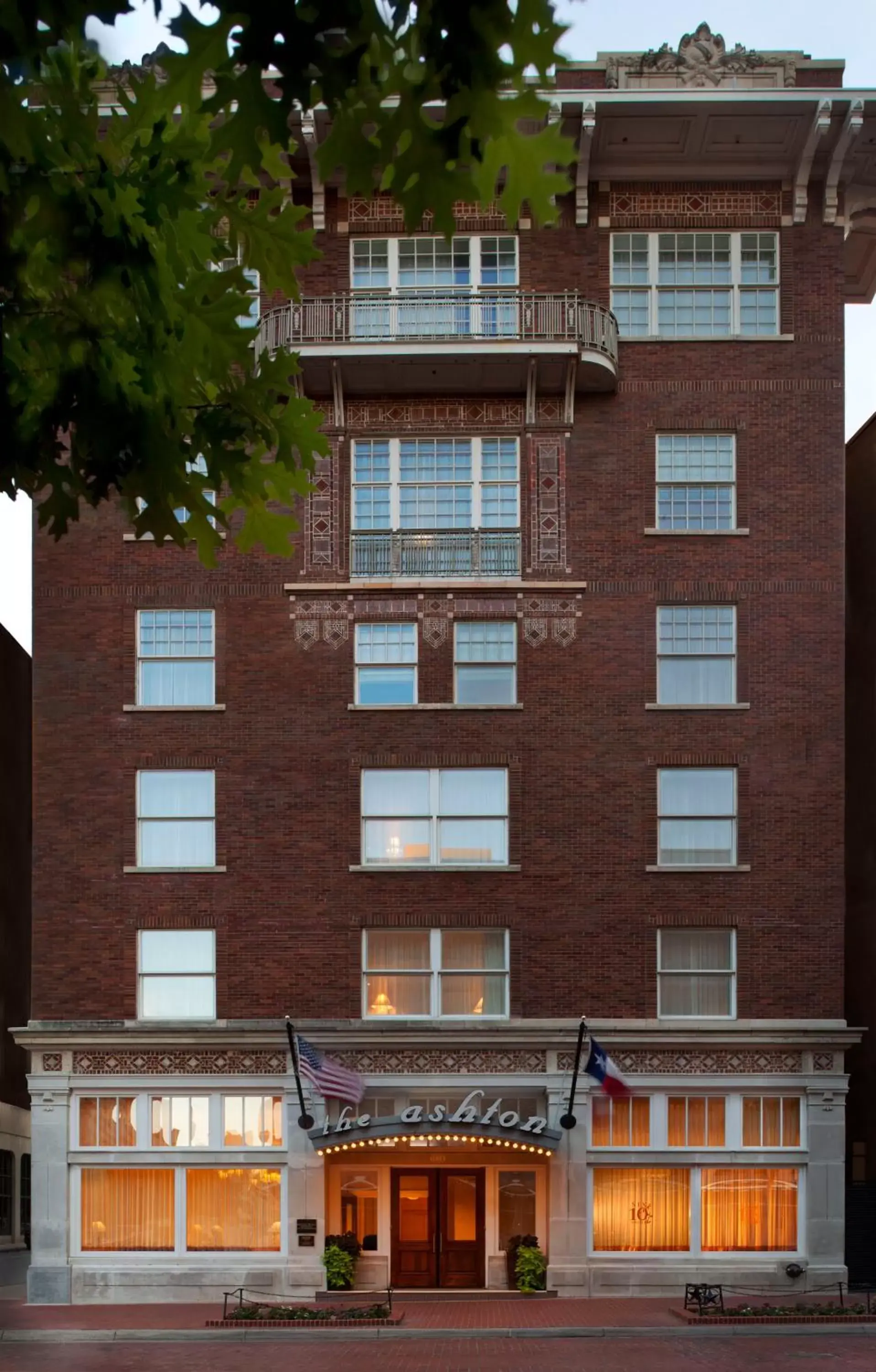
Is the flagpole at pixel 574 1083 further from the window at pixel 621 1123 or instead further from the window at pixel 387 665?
the window at pixel 387 665

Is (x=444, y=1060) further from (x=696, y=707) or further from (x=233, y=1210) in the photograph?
(x=696, y=707)

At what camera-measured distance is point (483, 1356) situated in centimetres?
2834

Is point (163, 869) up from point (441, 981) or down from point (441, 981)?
up

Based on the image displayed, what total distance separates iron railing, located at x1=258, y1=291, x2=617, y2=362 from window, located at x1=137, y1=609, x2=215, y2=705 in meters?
6.17

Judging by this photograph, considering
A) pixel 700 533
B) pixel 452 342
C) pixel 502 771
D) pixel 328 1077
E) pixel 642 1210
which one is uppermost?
pixel 452 342

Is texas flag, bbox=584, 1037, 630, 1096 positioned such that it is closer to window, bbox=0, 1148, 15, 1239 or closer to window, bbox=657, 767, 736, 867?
window, bbox=657, 767, 736, 867

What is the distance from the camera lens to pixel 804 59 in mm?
38375

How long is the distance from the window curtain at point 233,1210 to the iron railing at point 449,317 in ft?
56.7

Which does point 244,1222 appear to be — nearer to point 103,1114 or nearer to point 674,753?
point 103,1114

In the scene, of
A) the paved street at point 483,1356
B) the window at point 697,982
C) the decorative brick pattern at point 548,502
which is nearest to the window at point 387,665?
the decorative brick pattern at point 548,502

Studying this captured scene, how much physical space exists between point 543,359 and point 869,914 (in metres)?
15.3

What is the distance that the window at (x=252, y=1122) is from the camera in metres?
37.2

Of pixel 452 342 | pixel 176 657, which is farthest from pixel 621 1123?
pixel 452 342

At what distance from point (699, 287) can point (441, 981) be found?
15.7 meters
